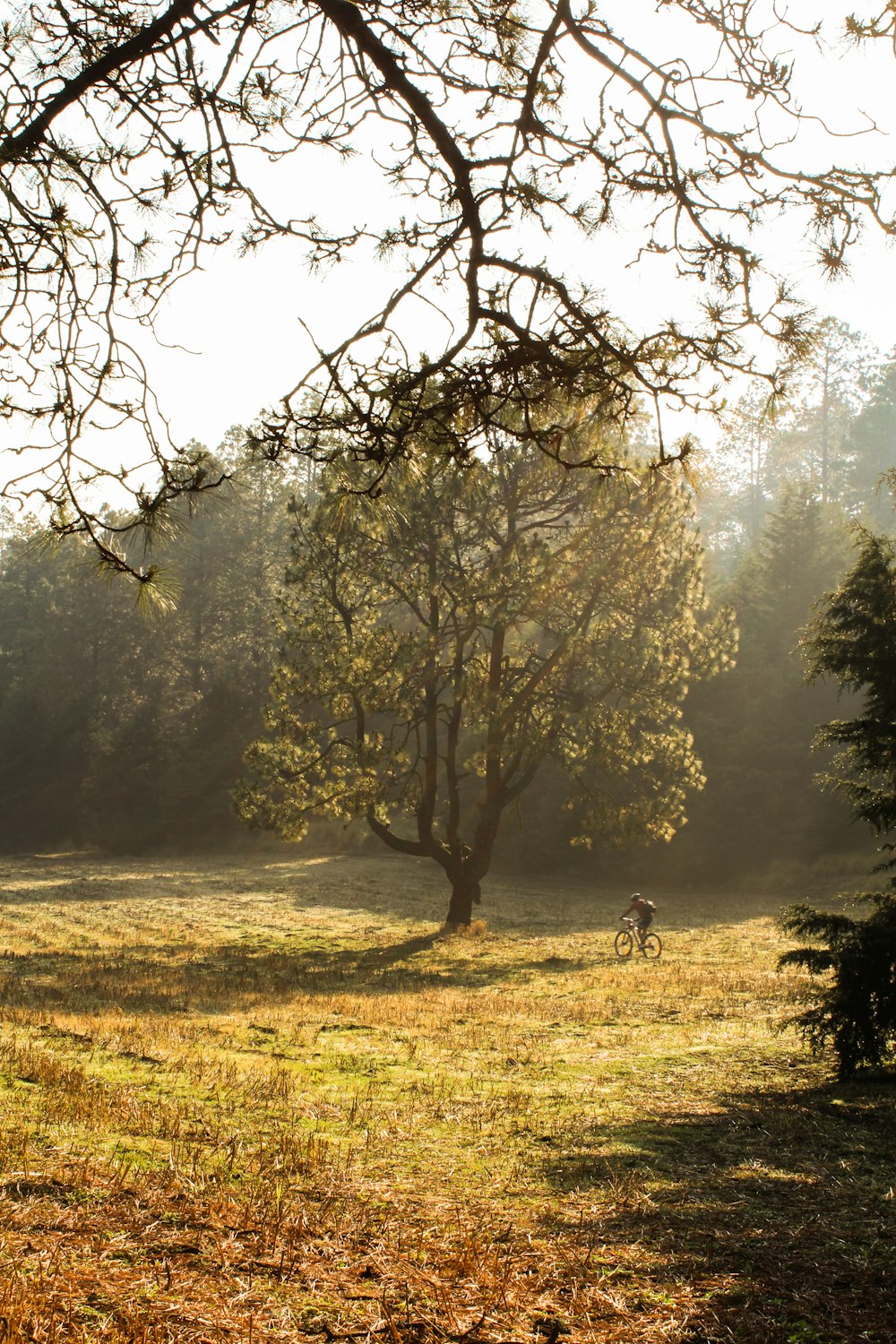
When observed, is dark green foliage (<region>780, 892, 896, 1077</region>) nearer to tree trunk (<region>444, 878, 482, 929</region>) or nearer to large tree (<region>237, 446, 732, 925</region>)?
large tree (<region>237, 446, 732, 925</region>)

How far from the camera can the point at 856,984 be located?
7.87 metres

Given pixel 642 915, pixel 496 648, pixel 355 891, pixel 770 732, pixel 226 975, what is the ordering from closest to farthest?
pixel 226 975 → pixel 642 915 → pixel 496 648 → pixel 355 891 → pixel 770 732

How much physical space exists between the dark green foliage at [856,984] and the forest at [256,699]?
2266 centimetres

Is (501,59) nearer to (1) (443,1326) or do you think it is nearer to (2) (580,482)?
(1) (443,1326)

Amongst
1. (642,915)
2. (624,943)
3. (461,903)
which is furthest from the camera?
(461,903)

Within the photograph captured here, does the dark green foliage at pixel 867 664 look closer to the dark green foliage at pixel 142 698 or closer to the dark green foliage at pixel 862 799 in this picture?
the dark green foliage at pixel 862 799

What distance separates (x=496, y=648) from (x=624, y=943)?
20.6ft

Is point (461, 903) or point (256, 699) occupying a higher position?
point (256, 699)

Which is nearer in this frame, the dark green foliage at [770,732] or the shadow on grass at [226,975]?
the shadow on grass at [226,975]

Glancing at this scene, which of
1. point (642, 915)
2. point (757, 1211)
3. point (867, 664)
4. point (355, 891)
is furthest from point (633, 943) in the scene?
point (757, 1211)

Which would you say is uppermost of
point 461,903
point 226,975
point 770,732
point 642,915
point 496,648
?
point 770,732

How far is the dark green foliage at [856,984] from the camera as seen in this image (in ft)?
25.7

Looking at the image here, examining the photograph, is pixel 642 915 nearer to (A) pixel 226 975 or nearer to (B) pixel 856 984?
(A) pixel 226 975

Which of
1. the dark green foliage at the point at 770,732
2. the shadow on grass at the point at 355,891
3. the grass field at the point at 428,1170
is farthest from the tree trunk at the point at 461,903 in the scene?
the dark green foliage at the point at 770,732
